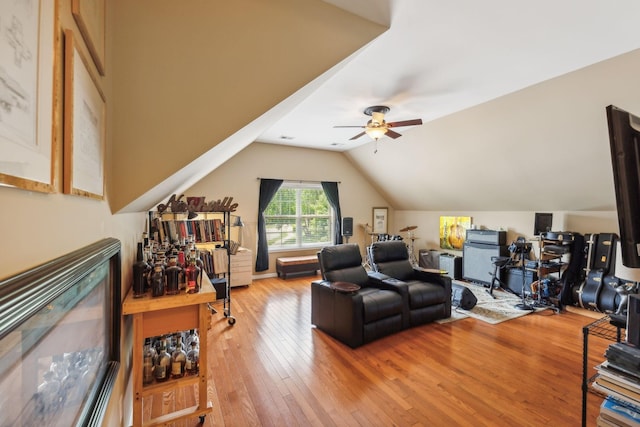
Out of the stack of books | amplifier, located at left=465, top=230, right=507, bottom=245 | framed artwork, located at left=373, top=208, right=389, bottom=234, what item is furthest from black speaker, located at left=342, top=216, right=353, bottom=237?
the stack of books

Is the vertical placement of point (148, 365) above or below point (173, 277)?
below

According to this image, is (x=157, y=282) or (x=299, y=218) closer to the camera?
(x=157, y=282)

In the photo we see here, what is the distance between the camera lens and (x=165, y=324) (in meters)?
1.81

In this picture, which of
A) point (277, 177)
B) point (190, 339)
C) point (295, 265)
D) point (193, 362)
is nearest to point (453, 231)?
point (295, 265)

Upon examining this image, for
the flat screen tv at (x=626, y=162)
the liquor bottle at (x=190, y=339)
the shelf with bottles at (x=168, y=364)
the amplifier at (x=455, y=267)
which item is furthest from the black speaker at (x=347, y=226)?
the flat screen tv at (x=626, y=162)

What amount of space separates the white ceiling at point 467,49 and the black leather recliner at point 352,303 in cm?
209

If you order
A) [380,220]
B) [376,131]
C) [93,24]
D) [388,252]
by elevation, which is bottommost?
[388,252]

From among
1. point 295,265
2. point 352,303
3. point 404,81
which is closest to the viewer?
point 352,303

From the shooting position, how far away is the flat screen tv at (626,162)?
1.14 m

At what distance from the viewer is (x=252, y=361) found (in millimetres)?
2789

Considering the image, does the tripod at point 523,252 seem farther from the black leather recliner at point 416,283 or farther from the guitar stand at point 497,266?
the black leather recliner at point 416,283

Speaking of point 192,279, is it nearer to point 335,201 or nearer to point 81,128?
point 81,128

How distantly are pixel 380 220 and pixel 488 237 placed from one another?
2773mm

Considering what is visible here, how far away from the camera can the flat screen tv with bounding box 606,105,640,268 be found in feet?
3.76
